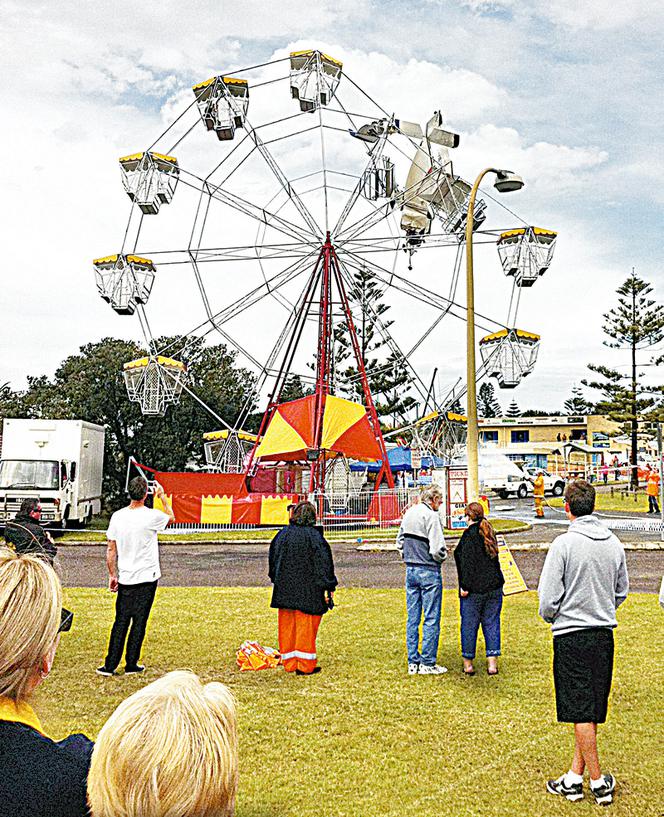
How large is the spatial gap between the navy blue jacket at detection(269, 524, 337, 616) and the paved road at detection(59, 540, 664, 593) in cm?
661

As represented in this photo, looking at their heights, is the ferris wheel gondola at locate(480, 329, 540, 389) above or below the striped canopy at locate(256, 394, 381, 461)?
above

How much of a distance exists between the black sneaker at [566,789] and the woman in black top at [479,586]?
2.63 m

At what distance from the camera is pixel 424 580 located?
8.10 meters

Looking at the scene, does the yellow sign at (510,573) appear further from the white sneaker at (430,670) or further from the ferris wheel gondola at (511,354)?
the ferris wheel gondola at (511,354)

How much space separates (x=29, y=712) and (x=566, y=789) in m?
4.02

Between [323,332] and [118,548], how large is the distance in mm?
18123

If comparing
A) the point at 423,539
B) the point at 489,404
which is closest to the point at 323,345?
the point at 423,539

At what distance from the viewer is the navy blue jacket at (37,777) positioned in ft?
6.18

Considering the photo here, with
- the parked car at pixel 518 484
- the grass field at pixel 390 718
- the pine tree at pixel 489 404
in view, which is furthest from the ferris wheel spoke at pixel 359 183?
the pine tree at pixel 489 404

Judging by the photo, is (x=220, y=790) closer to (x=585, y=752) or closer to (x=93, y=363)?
(x=585, y=752)

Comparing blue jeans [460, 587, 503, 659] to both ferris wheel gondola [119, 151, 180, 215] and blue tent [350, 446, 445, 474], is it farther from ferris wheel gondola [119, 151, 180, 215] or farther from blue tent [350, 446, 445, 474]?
blue tent [350, 446, 445, 474]

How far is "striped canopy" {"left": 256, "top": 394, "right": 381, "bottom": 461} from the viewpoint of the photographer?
82.2 feet

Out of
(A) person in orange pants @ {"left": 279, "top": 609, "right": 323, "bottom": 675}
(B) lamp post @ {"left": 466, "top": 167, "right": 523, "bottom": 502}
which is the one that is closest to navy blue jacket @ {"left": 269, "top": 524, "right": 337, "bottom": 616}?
(A) person in orange pants @ {"left": 279, "top": 609, "right": 323, "bottom": 675}

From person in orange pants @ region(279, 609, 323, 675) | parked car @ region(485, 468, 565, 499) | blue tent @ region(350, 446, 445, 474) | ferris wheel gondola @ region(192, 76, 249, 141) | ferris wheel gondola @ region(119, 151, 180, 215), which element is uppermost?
ferris wheel gondola @ region(192, 76, 249, 141)
